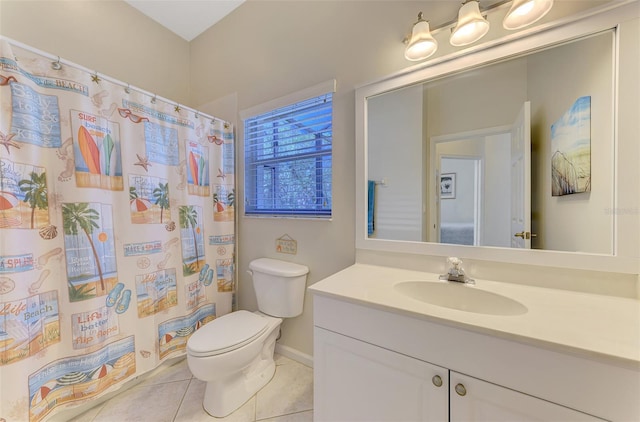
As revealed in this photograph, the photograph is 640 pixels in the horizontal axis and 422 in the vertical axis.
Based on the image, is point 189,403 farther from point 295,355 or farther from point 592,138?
point 592,138

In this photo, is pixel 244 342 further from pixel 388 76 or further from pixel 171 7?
pixel 171 7

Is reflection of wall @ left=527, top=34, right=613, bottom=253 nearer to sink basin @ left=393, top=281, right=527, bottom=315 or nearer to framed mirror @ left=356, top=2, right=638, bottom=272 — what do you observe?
framed mirror @ left=356, top=2, right=638, bottom=272

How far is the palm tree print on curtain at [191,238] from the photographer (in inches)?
64.5

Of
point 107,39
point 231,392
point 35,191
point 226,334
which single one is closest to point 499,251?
point 226,334

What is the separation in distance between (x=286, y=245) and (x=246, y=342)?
632 millimetres

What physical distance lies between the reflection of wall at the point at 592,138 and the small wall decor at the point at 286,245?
4.14ft

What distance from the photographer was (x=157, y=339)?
4.85 ft

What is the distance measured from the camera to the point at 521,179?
3.50 feet

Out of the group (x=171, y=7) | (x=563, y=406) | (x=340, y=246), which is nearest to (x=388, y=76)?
(x=340, y=246)

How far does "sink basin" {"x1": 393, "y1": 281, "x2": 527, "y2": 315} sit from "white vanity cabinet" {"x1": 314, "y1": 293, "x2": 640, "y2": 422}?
0.26 metres

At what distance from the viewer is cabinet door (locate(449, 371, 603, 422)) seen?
64 centimetres

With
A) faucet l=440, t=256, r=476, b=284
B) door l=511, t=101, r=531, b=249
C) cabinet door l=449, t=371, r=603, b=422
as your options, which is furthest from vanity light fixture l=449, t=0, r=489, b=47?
cabinet door l=449, t=371, r=603, b=422

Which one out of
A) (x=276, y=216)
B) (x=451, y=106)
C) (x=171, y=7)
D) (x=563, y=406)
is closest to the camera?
(x=563, y=406)

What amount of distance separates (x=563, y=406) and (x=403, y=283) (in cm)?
57
